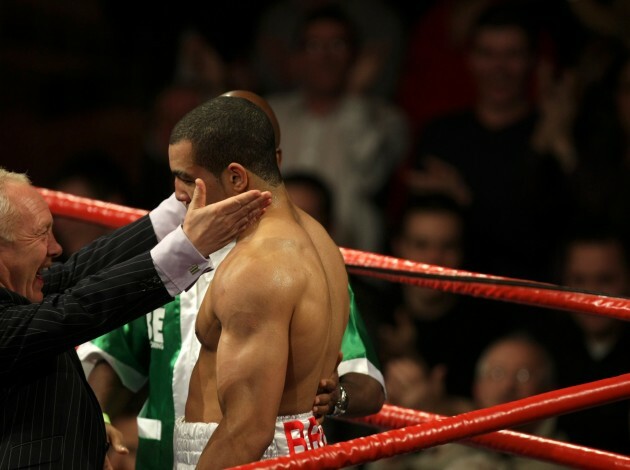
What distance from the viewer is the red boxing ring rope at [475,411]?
2084 millimetres

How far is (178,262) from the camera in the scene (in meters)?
2.19

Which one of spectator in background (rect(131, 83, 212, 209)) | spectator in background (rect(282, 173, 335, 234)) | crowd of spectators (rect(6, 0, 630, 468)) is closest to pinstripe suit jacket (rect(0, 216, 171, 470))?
crowd of spectators (rect(6, 0, 630, 468))

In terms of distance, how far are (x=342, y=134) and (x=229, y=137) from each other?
2.47 m

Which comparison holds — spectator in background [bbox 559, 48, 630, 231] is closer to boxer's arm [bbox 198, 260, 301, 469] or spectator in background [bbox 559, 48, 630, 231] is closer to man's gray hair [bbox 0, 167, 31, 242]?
boxer's arm [bbox 198, 260, 301, 469]

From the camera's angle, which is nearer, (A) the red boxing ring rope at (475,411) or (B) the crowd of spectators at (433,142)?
(A) the red boxing ring rope at (475,411)

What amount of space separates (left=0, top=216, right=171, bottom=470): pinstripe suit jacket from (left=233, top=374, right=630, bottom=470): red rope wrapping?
411 mm

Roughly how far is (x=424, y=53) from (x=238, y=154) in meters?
2.69

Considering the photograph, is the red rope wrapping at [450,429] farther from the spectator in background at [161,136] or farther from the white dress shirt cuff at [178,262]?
the spectator in background at [161,136]

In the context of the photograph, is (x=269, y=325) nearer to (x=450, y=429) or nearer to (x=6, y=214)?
(x=450, y=429)

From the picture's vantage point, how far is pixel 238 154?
88.8 inches

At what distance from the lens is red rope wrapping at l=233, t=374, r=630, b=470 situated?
2023 mm

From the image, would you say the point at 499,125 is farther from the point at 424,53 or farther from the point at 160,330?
the point at 160,330

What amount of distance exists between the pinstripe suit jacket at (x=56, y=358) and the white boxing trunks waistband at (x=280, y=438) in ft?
0.57

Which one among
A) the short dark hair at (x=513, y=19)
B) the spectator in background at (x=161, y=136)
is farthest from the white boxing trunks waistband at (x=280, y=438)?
the spectator in background at (x=161, y=136)
